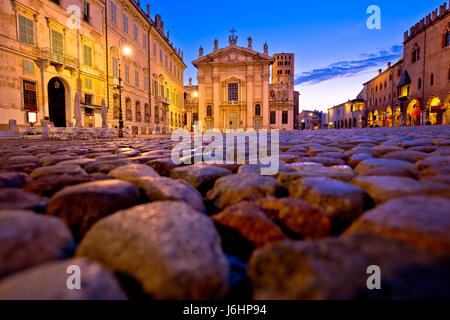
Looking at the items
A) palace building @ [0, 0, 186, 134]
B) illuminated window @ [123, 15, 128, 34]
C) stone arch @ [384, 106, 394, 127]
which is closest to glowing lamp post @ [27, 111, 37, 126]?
palace building @ [0, 0, 186, 134]

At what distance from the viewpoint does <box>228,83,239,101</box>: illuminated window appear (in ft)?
120

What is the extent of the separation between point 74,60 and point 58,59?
4.46ft

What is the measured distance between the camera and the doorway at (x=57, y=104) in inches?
679

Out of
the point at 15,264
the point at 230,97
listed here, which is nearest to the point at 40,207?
the point at 15,264

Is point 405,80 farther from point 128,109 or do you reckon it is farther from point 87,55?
point 87,55

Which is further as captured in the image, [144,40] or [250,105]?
[250,105]

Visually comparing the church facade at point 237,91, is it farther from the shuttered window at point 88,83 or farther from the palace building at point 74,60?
the shuttered window at point 88,83

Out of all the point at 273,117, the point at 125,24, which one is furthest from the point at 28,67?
the point at 273,117

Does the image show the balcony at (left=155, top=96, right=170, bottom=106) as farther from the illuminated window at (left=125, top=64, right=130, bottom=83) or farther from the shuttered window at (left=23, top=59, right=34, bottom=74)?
the shuttered window at (left=23, top=59, right=34, bottom=74)

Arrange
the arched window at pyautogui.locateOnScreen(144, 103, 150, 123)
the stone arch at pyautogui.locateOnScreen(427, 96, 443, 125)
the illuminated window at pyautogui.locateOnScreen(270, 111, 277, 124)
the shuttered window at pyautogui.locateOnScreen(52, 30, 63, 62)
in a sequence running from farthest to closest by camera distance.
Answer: the illuminated window at pyautogui.locateOnScreen(270, 111, 277, 124)
the arched window at pyautogui.locateOnScreen(144, 103, 150, 123)
the stone arch at pyautogui.locateOnScreen(427, 96, 443, 125)
the shuttered window at pyautogui.locateOnScreen(52, 30, 63, 62)

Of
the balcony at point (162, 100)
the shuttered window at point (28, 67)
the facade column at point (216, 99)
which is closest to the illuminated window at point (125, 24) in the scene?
the balcony at point (162, 100)

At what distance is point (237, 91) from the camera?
3669 cm
